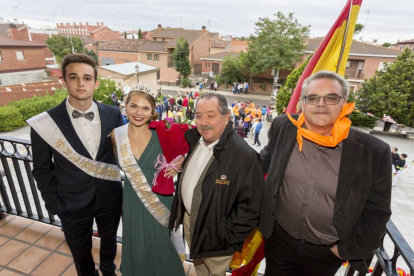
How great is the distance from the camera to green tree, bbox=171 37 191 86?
2858 centimetres

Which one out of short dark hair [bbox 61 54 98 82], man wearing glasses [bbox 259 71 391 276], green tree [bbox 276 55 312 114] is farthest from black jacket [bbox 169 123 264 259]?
green tree [bbox 276 55 312 114]

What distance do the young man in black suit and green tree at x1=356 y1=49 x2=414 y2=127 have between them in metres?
19.2

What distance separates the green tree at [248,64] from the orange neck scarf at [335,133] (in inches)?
1027

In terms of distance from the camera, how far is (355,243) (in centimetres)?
147

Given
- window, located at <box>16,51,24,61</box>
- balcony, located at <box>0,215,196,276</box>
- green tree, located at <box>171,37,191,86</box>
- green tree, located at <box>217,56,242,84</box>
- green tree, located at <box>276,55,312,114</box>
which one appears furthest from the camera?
green tree, located at <box>171,37,191,86</box>

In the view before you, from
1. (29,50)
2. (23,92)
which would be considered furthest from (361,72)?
(29,50)

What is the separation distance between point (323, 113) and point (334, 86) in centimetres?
19

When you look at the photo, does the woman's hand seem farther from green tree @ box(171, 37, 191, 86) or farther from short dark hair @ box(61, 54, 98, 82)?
green tree @ box(171, 37, 191, 86)

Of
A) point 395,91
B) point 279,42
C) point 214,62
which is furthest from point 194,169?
→ point 214,62

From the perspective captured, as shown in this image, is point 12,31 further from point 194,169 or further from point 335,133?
point 335,133

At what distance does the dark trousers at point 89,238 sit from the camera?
6.27ft

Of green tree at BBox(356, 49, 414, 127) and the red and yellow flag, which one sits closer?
the red and yellow flag

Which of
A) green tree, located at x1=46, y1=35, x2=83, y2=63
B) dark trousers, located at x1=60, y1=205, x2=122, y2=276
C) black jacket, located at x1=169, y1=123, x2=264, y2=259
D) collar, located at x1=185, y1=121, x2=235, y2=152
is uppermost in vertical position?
green tree, located at x1=46, y1=35, x2=83, y2=63

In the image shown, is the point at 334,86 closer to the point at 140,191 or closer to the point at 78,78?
the point at 140,191
